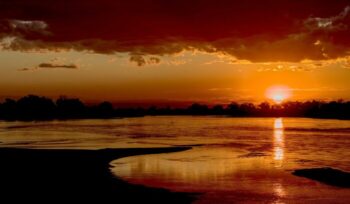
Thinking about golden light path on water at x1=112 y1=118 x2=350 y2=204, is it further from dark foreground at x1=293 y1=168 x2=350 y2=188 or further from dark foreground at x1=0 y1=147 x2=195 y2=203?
dark foreground at x1=0 y1=147 x2=195 y2=203

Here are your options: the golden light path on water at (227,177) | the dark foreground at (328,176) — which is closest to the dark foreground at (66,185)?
the golden light path on water at (227,177)

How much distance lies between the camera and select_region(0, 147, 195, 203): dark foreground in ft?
84.7

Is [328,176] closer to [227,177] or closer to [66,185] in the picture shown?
[227,177]

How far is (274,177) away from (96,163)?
15867 millimetres

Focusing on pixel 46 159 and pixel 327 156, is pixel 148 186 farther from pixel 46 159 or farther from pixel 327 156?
pixel 327 156

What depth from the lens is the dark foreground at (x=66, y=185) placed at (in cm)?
2581

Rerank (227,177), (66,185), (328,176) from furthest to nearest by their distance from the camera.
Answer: (328,176) < (227,177) < (66,185)

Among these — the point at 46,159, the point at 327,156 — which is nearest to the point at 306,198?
the point at 46,159

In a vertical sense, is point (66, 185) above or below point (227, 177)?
above

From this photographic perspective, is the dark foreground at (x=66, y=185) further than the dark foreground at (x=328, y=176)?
No

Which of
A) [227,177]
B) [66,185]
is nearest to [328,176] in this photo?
[227,177]

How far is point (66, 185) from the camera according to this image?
96.9ft

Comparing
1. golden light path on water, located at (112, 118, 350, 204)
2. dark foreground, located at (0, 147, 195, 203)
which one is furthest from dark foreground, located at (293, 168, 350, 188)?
dark foreground, located at (0, 147, 195, 203)

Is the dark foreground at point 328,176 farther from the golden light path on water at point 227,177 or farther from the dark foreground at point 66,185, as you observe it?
the dark foreground at point 66,185
